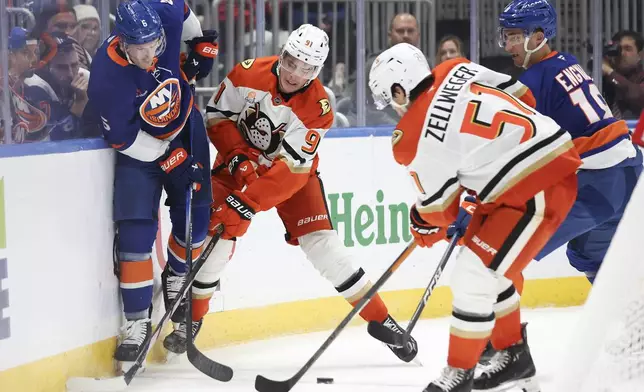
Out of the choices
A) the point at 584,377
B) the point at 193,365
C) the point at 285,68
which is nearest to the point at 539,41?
the point at 285,68

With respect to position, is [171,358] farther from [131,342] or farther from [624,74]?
[624,74]

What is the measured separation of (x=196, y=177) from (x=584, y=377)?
1.77 m

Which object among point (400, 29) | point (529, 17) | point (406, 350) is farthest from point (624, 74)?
point (406, 350)

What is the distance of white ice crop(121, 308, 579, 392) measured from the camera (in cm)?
400

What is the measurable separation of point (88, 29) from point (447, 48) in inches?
77.4

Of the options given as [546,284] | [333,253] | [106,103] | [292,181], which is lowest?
[546,284]

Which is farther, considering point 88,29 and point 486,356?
point 486,356

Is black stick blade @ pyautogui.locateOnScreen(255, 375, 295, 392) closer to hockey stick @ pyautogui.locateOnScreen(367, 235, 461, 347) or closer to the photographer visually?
hockey stick @ pyautogui.locateOnScreen(367, 235, 461, 347)

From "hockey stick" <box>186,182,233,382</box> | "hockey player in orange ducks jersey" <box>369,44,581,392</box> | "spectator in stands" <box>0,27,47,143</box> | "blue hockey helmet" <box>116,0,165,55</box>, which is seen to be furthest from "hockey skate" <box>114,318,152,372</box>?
"hockey player in orange ducks jersey" <box>369,44,581,392</box>

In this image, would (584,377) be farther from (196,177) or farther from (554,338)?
(554,338)

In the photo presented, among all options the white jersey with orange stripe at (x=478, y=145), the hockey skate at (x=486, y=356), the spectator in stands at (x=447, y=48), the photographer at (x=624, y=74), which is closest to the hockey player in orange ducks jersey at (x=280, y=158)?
the hockey skate at (x=486, y=356)

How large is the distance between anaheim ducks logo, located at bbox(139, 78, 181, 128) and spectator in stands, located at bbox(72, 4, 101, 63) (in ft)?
1.15

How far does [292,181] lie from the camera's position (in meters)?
4.09

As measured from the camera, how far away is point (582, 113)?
3.99 meters
